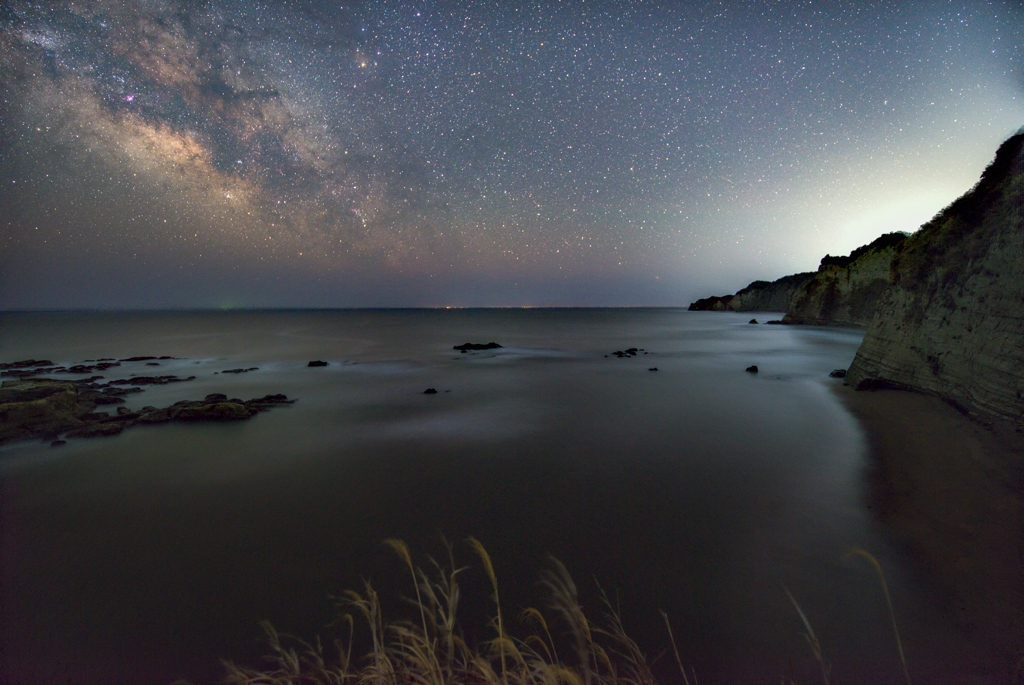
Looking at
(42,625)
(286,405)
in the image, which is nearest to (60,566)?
(42,625)

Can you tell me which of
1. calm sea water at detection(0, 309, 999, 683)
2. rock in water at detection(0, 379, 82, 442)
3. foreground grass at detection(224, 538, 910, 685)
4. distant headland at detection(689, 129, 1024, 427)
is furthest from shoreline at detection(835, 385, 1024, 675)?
rock in water at detection(0, 379, 82, 442)

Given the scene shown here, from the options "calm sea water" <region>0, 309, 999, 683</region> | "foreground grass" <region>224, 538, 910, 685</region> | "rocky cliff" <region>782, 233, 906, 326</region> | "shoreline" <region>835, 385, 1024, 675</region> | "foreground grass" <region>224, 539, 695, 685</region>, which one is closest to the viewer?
"foreground grass" <region>224, 539, 695, 685</region>

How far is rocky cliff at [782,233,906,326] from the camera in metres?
43.2

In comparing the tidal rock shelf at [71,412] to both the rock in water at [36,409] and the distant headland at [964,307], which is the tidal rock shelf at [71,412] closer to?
the rock in water at [36,409]

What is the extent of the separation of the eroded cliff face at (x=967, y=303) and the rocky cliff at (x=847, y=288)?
37.5 m

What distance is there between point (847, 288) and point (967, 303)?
5178cm

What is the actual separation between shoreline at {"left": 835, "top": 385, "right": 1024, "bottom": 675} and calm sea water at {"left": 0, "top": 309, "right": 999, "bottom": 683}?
24cm

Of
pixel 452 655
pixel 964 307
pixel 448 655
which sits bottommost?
pixel 452 655

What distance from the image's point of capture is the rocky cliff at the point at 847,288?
4325 centimetres

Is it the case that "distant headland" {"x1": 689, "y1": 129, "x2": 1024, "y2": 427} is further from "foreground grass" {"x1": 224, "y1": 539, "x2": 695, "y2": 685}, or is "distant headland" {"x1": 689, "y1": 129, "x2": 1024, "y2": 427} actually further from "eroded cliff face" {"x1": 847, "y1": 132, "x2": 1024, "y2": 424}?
"foreground grass" {"x1": 224, "y1": 539, "x2": 695, "y2": 685}

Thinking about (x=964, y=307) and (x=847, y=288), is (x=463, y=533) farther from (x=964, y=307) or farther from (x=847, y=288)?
(x=847, y=288)

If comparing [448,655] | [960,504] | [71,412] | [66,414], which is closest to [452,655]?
[448,655]

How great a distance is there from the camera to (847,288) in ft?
161

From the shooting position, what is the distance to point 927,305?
1009 cm
